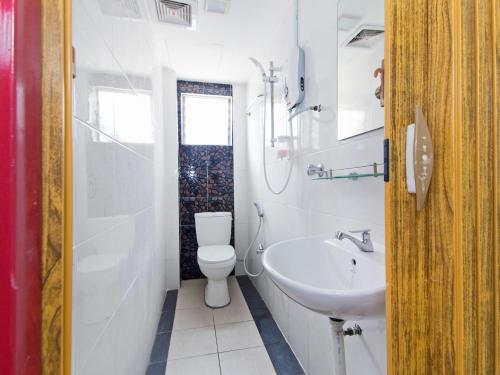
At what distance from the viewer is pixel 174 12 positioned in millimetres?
1593

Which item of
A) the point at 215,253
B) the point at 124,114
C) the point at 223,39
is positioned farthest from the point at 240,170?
the point at 124,114

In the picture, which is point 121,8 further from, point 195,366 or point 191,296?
point 191,296

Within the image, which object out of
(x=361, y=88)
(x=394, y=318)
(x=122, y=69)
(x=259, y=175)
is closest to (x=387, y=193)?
(x=394, y=318)

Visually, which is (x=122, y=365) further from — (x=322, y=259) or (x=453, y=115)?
(x=453, y=115)

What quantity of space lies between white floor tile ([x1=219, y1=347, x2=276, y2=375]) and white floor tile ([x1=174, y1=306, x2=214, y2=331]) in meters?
0.40

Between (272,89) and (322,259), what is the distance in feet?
4.46

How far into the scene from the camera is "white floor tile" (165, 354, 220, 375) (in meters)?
1.42

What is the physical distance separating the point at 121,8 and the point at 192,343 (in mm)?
1964

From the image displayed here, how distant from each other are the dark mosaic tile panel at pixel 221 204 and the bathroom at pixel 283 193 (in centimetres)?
48

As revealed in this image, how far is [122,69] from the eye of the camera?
1.04 m

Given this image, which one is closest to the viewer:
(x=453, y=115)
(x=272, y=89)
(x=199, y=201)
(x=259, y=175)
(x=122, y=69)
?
(x=453, y=115)

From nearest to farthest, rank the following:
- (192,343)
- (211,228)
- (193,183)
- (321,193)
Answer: (321,193) < (192,343) < (211,228) < (193,183)

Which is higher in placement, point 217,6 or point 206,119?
point 217,6

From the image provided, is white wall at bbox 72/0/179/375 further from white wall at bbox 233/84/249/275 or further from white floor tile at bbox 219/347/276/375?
white wall at bbox 233/84/249/275
